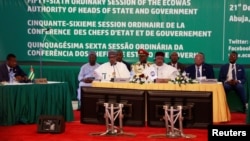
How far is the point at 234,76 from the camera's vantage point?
1099 cm

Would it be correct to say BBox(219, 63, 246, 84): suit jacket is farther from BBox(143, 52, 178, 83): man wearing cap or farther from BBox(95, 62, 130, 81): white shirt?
BBox(95, 62, 130, 81): white shirt

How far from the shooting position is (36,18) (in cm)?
1185

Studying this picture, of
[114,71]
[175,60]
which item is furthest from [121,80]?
[175,60]

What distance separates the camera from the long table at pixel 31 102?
8609 mm

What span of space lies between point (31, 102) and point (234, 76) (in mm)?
4598

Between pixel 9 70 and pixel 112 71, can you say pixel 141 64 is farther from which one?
pixel 9 70

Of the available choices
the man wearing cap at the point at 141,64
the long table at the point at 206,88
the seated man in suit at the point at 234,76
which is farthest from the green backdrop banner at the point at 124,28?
the long table at the point at 206,88

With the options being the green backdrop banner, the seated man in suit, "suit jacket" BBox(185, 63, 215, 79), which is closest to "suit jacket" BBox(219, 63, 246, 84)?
the seated man in suit

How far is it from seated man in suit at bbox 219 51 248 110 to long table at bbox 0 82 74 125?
362 centimetres

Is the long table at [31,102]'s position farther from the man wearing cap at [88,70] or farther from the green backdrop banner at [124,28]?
the green backdrop banner at [124,28]

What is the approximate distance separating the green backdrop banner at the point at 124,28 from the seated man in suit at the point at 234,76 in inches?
22.9

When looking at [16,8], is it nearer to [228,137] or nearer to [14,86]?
[14,86]

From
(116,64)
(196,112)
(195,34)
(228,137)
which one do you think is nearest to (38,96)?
(116,64)

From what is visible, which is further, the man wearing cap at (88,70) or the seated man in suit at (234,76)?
the man wearing cap at (88,70)
